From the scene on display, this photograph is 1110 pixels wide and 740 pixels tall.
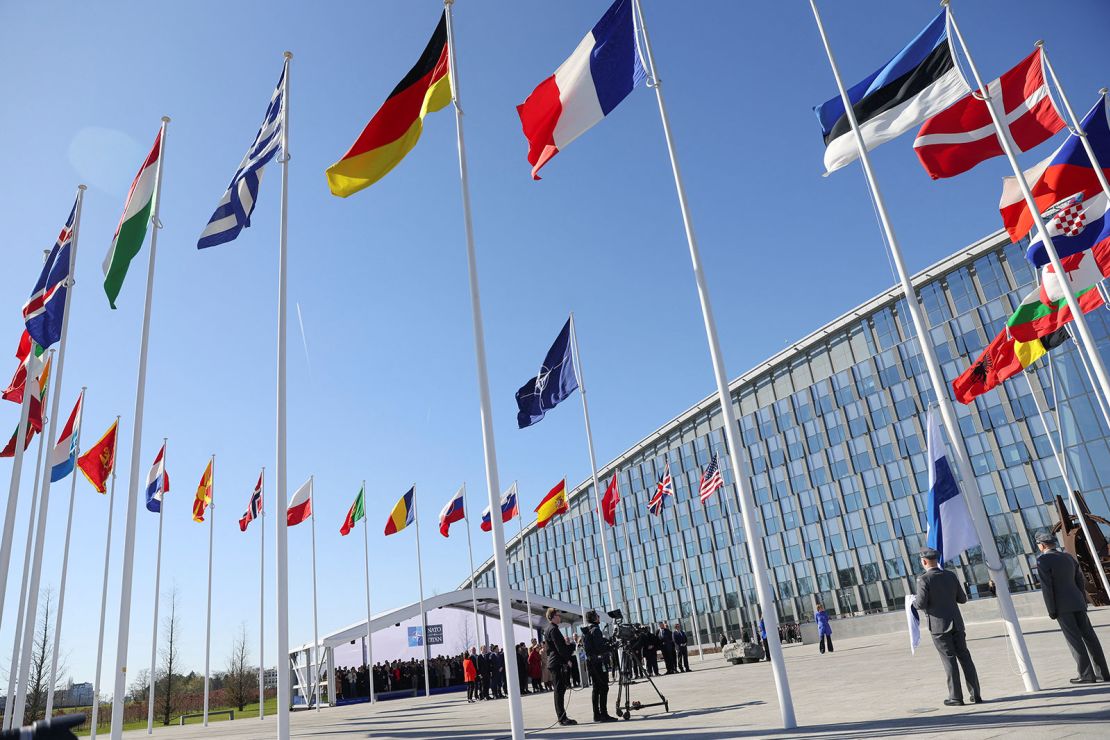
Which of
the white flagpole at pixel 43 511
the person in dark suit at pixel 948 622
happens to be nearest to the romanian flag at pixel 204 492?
the white flagpole at pixel 43 511

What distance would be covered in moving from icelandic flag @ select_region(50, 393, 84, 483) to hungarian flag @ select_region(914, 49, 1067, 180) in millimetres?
19446

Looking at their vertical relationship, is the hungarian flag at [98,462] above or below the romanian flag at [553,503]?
above

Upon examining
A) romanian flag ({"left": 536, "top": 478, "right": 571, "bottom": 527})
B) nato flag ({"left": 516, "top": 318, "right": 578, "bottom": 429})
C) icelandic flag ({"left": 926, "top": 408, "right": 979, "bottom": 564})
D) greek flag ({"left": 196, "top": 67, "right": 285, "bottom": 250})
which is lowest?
icelandic flag ({"left": 926, "top": 408, "right": 979, "bottom": 564})

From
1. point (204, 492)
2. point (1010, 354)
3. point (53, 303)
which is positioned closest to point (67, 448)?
point (53, 303)

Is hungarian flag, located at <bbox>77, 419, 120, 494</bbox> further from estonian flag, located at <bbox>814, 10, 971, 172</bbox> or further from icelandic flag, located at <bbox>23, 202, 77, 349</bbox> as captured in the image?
estonian flag, located at <bbox>814, 10, 971, 172</bbox>

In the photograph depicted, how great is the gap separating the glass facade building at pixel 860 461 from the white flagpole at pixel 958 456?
123 ft

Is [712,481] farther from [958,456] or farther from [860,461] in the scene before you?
[860,461]

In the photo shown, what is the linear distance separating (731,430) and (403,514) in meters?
26.2

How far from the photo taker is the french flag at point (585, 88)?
10289 millimetres

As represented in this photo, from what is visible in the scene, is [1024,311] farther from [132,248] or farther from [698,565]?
[698,565]

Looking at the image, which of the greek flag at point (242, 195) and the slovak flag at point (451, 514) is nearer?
the greek flag at point (242, 195)

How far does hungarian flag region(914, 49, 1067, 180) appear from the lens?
436 inches

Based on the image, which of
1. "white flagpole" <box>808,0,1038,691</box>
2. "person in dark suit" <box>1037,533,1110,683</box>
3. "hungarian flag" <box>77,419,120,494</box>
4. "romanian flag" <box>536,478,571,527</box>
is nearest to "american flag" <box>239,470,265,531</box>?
"hungarian flag" <box>77,419,120,494</box>

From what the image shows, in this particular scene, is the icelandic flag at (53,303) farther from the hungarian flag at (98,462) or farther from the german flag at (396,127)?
the german flag at (396,127)
